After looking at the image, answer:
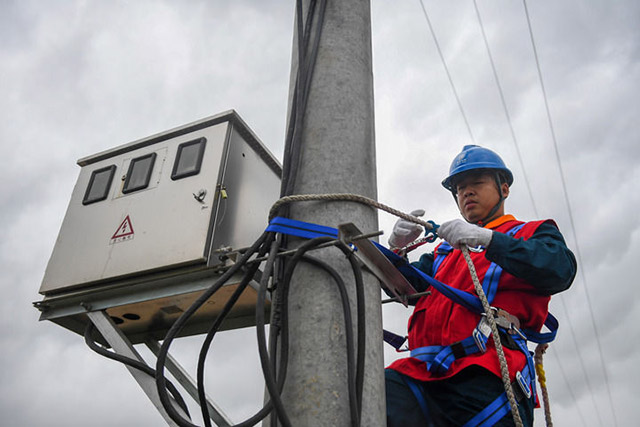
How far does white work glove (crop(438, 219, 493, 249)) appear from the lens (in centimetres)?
217

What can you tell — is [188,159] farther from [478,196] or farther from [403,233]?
[478,196]

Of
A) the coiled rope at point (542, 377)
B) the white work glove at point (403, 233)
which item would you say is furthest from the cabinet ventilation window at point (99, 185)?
the coiled rope at point (542, 377)

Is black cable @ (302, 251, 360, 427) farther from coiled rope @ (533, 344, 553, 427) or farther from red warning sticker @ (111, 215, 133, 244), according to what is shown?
red warning sticker @ (111, 215, 133, 244)

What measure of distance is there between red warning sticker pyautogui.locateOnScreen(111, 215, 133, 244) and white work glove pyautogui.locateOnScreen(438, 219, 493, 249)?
2242 millimetres

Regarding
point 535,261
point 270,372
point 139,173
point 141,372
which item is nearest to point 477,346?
point 535,261

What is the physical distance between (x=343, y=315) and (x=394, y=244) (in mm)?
1278

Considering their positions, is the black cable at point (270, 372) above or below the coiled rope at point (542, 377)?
below

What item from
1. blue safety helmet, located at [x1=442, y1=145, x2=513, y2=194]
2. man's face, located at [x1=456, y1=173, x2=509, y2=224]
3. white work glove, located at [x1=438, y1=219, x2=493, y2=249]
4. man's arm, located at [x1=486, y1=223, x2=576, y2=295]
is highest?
blue safety helmet, located at [x1=442, y1=145, x2=513, y2=194]

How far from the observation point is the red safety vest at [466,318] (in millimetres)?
2049

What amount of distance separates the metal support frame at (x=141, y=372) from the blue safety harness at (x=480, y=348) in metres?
1.62

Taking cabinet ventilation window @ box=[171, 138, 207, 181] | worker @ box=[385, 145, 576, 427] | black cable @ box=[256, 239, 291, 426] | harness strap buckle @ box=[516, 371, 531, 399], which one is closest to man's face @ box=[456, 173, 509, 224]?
worker @ box=[385, 145, 576, 427]

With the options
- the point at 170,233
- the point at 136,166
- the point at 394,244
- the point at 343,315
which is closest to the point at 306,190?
the point at 343,315

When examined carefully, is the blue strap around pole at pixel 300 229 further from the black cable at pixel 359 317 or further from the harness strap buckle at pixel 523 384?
the harness strap buckle at pixel 523 384

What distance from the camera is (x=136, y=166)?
4070mm
